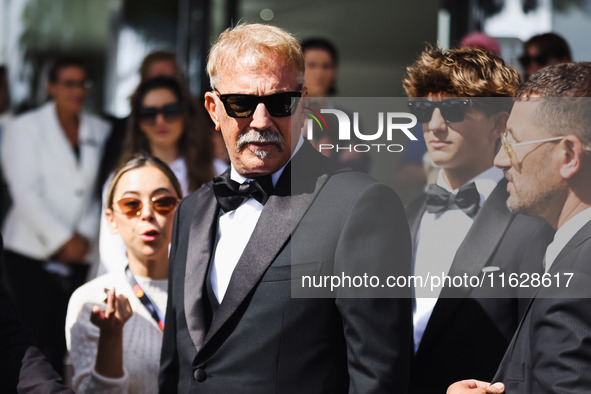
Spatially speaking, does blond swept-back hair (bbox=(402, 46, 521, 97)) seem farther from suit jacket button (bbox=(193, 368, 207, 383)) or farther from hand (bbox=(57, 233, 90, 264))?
hand (bbox=(57, 233, 90, 264))

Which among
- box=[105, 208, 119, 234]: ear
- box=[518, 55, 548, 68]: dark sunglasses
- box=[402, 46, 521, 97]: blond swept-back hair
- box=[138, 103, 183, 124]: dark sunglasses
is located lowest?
box=[105, 208, 119, 234]: ear

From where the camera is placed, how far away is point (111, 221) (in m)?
3.68

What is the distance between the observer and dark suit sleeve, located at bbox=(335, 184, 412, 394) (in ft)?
8.22

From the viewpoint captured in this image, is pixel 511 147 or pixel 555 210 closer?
pixel 555 210

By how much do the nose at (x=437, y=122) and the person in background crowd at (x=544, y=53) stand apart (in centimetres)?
217

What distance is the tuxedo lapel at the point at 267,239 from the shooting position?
8.79ft

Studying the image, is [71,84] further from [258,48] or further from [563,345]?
[563,345]

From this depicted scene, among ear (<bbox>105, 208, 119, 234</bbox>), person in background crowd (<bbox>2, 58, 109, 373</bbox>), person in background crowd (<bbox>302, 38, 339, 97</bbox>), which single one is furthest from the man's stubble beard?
person in background crowd (<bbox>2, 58, 109, 373</bbox>)

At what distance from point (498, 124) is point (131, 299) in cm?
171

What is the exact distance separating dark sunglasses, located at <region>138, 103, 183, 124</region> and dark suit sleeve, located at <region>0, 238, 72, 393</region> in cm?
194

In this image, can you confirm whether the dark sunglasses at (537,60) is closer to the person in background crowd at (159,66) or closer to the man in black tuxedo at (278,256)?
the person in background crowd at (159,66)

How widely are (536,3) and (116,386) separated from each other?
15.0 ft

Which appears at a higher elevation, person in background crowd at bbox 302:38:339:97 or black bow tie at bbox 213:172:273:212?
person in background crowd at bbox 302:38:339:97

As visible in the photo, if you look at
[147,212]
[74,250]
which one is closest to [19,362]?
[147,212]
